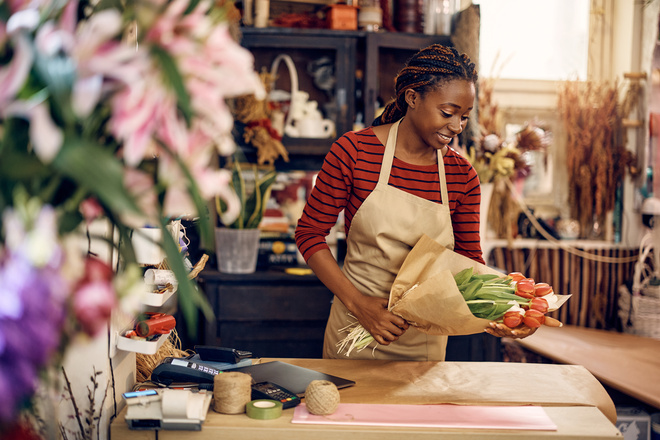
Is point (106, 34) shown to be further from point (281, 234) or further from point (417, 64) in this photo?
point (281, 234)

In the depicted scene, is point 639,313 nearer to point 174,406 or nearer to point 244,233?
point 244,233

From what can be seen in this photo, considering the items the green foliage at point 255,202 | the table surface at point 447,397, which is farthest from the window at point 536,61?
the table surface at point 447,397

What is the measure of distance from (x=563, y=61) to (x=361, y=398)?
311 centimetres

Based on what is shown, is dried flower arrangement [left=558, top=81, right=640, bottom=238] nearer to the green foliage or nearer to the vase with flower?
the green foliage

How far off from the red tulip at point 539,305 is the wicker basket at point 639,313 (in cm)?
210

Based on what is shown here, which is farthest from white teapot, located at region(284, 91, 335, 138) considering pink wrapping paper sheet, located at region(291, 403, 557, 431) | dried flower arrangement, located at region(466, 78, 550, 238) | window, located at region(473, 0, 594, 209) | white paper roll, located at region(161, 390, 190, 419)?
white paper roll, located at region(161, 390, 190, 419)

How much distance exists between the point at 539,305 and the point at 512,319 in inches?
3.1

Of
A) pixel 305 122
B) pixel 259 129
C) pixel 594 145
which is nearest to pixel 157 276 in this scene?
pixel 259 129

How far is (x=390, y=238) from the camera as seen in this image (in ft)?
6.09

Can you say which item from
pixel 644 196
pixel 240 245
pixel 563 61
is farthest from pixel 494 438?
pixel 563 61

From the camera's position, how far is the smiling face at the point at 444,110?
1716mm

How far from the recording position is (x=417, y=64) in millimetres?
1796

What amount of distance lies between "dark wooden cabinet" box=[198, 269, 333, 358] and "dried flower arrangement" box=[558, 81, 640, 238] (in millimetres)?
1683

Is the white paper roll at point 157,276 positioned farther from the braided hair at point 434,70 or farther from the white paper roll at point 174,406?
the braided hair at point 434,70
